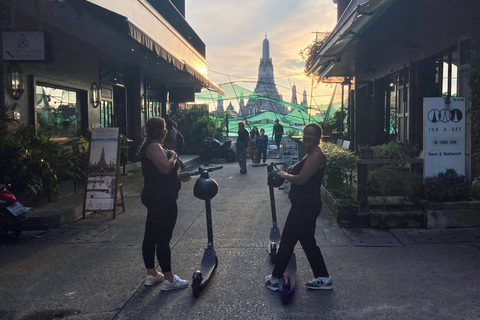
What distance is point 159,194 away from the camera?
411 centimetres

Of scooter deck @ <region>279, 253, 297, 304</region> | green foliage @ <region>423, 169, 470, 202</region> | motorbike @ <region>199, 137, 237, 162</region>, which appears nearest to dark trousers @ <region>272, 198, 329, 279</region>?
scooter deck @ <region>279, 253, 297, 304</region>

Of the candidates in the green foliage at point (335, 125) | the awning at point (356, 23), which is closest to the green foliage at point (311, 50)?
the green foliage at point (335, 125)

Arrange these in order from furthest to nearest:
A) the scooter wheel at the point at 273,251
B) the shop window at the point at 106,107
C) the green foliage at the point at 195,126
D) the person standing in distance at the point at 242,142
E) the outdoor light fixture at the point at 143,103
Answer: the green foliage at the point at 195,126 → the outdoor light fixture at the point at 143,103 → the person standing in distance at the point at 242,142 → the shop window at the point at 106,107 → the scooter wheel at the point at 273,251

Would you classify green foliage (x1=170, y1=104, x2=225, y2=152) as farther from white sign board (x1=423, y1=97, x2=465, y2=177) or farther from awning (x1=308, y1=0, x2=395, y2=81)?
white sign board (x1=423, y1=97, x2=465, y2=177)

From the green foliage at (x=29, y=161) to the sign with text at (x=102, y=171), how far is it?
2.31 feet

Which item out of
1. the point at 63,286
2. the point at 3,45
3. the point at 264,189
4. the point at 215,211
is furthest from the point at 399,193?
the point at 3,45

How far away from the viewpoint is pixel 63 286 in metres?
4.33

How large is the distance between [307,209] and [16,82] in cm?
637

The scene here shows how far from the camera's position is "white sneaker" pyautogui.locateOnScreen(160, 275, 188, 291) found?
13.8 feet

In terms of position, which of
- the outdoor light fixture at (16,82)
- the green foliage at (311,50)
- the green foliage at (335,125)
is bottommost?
the green foliage at (335,125)

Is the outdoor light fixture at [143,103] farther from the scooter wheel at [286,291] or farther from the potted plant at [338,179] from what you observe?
the scooter wheel at [286,291]

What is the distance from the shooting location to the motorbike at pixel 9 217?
5.84 meters

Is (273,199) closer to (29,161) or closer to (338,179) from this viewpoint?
(338,179)

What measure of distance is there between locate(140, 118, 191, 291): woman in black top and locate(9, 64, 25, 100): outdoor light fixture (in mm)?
4950
